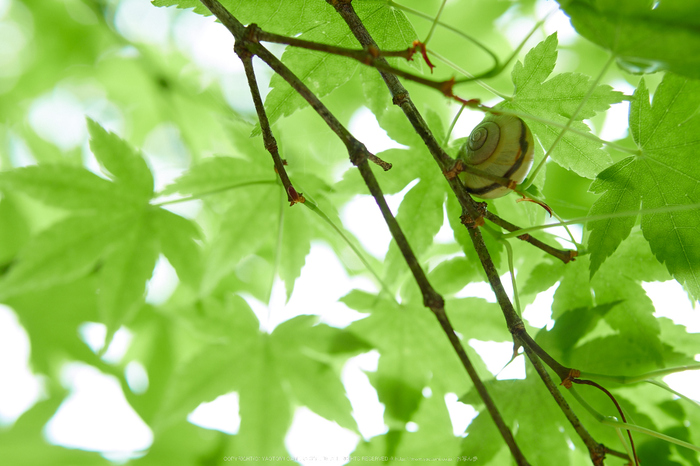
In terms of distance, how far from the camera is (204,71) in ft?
8.64

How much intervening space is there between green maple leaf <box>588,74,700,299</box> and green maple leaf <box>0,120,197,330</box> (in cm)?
120

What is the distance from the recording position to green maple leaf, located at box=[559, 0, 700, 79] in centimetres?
69

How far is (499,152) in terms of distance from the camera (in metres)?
0.95

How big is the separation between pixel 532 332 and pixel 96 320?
1.71 m

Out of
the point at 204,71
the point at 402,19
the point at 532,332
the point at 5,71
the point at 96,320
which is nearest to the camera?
the point at 402,19

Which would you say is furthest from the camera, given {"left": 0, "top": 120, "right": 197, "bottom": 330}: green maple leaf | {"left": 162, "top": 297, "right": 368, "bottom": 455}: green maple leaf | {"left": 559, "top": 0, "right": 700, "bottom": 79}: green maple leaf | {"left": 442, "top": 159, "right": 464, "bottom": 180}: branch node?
{"left": 162, "top": 297, "right": 368, "bottom": 455}: green maple leaf

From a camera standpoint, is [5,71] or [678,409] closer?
[678,409]

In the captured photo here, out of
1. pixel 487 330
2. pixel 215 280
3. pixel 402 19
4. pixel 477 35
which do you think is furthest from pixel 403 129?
pixel 477 35

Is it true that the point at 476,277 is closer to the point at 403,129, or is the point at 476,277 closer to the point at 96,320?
the point at 403,129

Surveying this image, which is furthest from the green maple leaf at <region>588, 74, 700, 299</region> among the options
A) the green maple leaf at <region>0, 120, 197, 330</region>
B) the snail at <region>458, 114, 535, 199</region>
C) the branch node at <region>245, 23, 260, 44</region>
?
the green maple leaf at <region>0, 120, 197, 330</region>

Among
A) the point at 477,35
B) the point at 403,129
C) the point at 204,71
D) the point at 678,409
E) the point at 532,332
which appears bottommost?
the point at 678,409

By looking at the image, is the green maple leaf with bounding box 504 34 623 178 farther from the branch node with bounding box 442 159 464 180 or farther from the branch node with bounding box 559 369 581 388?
the branch node with bounding box 559 369 581 388

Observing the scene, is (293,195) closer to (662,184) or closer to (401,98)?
(401,98)

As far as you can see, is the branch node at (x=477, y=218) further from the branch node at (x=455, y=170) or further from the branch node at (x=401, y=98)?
the branch node at (x=401, y=98)
